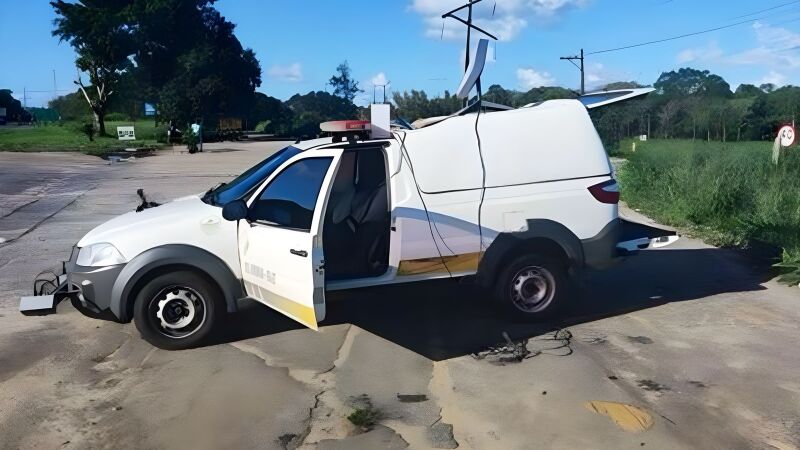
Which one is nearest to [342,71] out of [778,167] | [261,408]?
[778,167]

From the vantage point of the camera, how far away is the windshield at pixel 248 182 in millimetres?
6664

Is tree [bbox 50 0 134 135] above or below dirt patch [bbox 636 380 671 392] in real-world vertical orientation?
above

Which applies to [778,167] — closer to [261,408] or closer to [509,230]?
[509,230]

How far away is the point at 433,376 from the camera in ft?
18.8

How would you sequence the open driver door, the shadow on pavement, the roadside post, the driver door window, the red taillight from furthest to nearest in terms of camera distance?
the roadside post → the red taillight → the shadow on pavement → the driver door window → the open driver door

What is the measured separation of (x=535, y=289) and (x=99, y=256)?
3993mm

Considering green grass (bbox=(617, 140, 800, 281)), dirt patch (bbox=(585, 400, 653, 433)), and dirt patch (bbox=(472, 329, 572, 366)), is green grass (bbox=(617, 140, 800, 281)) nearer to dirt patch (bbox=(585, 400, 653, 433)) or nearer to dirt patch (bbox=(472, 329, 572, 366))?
dirt patch (bbox=(472, 329, 572, 366))

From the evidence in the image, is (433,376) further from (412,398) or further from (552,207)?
(552,207)

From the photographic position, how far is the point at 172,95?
206 feet

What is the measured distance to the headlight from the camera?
6.18 m

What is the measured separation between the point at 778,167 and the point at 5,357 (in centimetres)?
1452

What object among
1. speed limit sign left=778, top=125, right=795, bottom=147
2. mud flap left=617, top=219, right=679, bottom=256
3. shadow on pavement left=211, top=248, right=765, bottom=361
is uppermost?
speed limit sign left=778, top=125, right=795, bottom=147

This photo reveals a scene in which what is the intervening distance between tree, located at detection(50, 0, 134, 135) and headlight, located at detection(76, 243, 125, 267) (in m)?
57.6

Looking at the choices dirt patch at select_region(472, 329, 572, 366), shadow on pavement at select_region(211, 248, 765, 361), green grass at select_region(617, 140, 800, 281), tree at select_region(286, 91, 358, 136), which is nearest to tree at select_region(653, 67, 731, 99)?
green grass at select_region(617, 140, 800, 281)
